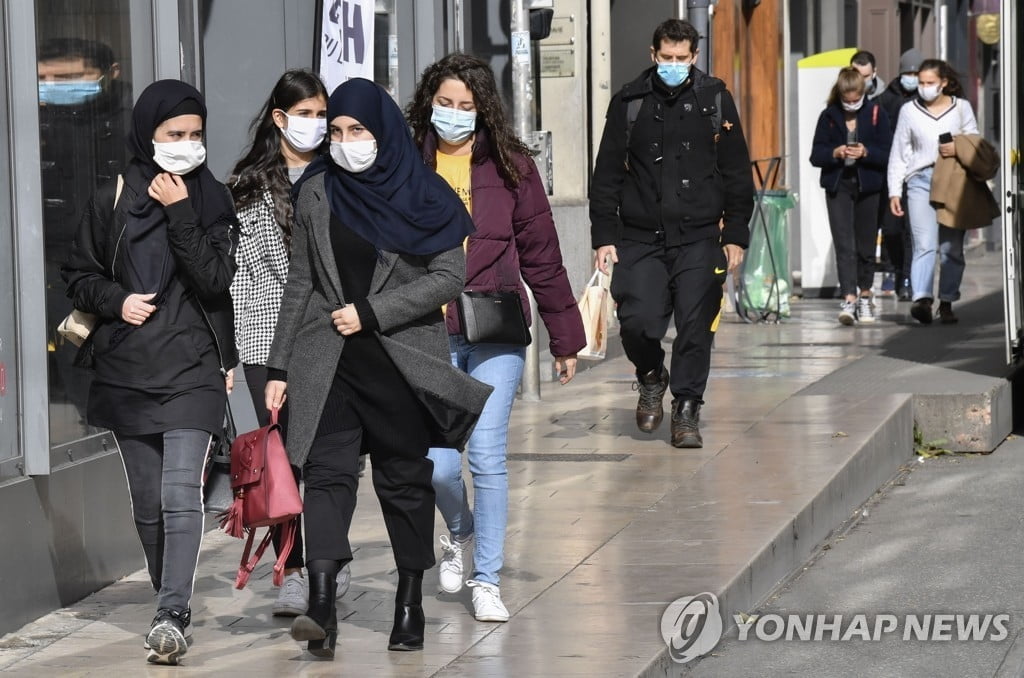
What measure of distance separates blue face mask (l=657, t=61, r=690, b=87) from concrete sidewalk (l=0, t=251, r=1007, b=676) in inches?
68.2

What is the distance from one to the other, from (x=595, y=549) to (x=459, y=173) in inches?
61.2

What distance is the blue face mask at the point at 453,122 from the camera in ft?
20.2

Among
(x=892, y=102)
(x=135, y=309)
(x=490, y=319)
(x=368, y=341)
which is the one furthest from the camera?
(x=892, y=102)

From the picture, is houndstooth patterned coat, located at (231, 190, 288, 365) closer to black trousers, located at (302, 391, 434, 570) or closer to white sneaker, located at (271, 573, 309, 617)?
white sneaker, located at (271, 573, 309, 617)

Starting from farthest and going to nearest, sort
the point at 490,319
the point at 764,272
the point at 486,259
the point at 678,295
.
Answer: the point at 764,272 → the point at 678,295 → the point at 486,259 → the point at 490,319

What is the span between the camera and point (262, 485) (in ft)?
17.8

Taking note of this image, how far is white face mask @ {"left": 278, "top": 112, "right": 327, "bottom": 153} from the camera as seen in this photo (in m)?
6.29

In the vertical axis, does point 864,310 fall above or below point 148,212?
below

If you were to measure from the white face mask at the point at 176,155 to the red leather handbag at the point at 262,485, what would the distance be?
2.49 feet

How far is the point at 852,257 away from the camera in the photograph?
52.0 ft

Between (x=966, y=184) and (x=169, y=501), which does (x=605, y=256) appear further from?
(x=966, y=184)

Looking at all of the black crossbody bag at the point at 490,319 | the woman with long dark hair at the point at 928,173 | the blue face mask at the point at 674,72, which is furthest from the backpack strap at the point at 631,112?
the woman with long dark hair at the point at 928,173

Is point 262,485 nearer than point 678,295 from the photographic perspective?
Yes

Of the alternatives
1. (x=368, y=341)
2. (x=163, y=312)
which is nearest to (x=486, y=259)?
(x=368, y=341)
